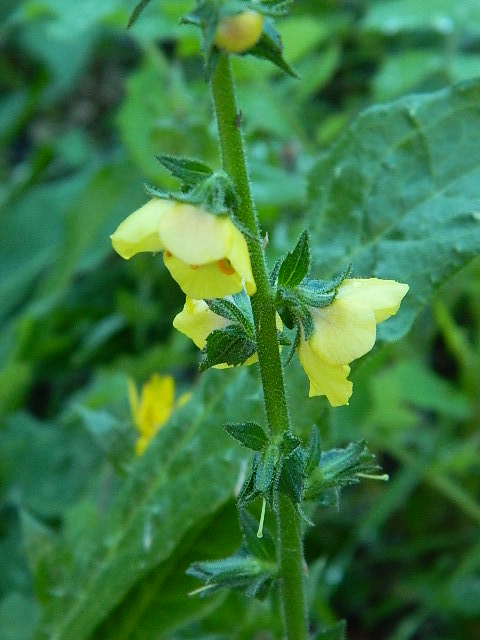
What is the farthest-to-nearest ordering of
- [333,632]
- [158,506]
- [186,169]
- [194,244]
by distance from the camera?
[158,506] → [333,632] → [186,169] → [194,244]

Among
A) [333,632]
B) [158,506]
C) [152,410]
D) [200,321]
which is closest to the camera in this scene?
[200,321]

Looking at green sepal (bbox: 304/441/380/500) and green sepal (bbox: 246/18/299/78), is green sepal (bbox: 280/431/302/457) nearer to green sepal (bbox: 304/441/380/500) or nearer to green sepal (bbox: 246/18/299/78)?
green sepal (bbox: 304/441/380/500)

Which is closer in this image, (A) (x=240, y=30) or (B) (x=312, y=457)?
(A) (x=240, y=30)

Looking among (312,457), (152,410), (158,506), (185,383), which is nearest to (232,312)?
(312,457)

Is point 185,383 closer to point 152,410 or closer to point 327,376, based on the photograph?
point 152,410

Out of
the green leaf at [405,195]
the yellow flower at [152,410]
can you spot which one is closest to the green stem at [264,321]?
the green leaf at [405,195]
